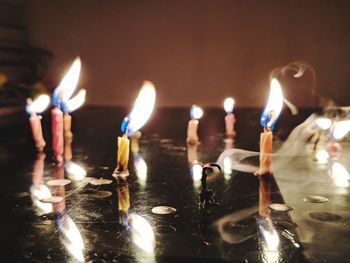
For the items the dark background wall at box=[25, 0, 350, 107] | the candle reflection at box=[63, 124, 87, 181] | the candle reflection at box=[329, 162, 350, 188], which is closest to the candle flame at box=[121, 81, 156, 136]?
the candle reflection at box=[63, 124, 87, 181]

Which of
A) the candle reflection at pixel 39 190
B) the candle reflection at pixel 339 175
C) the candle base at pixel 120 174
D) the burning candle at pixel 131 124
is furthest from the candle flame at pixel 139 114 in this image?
the candle reflection at pixel 339 175

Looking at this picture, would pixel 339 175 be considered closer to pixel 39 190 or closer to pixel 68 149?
pixel 39 190

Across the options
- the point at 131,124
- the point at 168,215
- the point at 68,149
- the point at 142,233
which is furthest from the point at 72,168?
the point at 142,233

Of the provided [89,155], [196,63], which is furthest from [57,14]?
[89,155]

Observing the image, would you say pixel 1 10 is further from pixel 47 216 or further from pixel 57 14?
pixel 47 216

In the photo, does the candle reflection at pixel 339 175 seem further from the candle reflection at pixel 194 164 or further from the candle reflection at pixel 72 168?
the candle reflection at pixel 72 168

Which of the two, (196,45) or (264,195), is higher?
(196,45)
